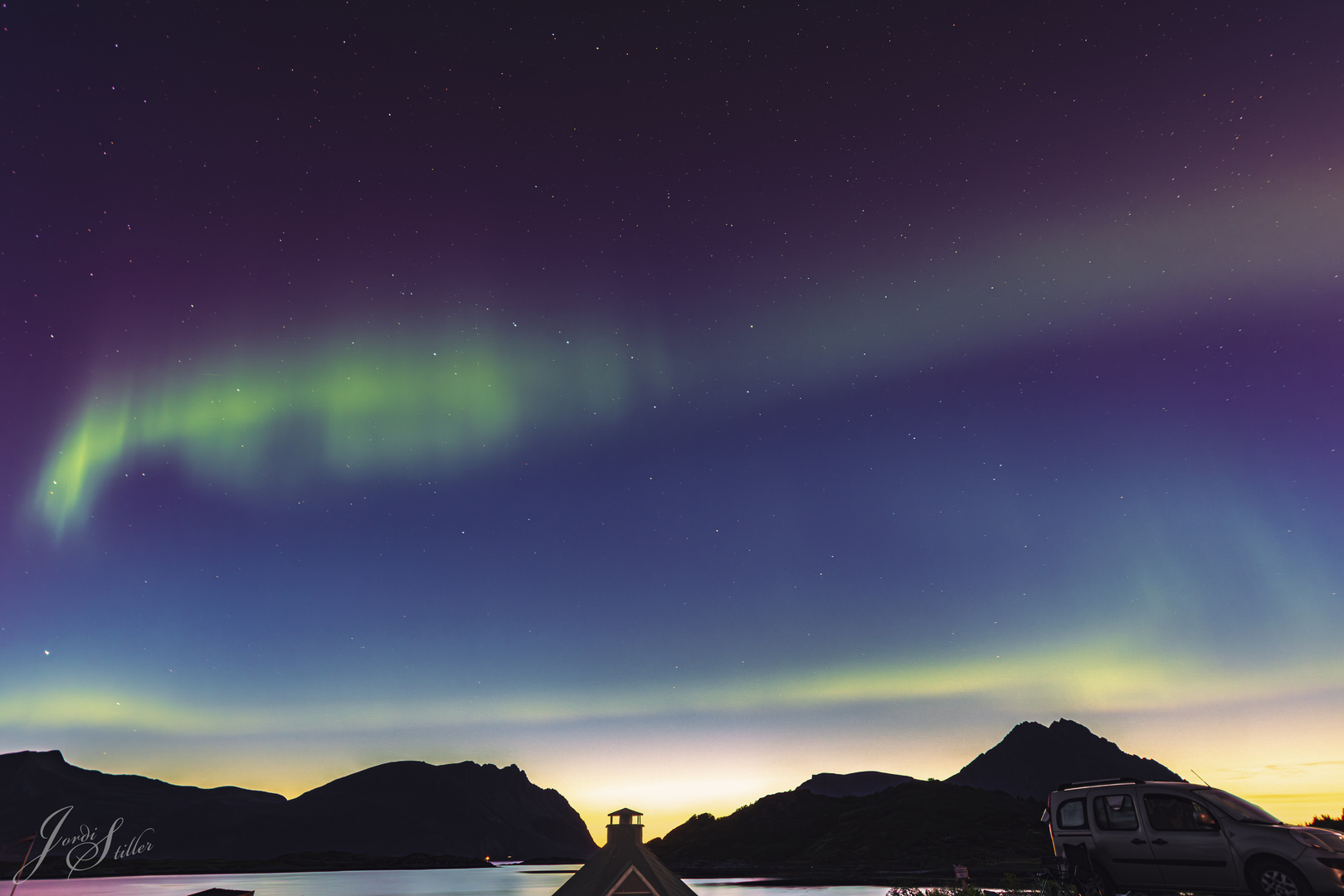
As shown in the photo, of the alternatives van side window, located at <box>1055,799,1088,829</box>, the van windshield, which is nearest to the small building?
van side window, located at <box>1055,799,1088,829</box>

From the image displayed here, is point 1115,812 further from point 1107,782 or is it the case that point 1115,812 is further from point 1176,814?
point 1176,814

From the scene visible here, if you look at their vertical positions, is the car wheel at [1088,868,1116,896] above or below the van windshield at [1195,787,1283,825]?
below

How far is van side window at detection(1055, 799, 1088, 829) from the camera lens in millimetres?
19969

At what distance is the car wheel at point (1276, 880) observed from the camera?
617 inches

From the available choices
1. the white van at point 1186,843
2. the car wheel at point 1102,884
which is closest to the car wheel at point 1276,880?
the white van at point 1186,843

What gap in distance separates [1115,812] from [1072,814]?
1350 millimetres

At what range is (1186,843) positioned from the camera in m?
17.5

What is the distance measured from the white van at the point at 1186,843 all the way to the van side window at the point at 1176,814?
0.02 metres

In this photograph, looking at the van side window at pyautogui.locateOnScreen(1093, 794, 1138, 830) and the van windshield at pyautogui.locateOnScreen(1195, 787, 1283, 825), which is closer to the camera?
the van windshield at pyautogui.locateOnScreen(1195, 787, 1283, 825)

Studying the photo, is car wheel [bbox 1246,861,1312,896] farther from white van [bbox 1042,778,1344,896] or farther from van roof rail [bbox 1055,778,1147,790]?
van roof rail [bbox 1055,778,1147,790]

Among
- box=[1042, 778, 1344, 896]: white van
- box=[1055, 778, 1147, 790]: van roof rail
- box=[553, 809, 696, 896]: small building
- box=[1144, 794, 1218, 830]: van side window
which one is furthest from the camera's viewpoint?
box=[553, 809, 696, 896]: small building

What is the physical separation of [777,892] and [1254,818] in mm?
201330

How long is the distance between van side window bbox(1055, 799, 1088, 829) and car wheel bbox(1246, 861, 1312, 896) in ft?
12.6

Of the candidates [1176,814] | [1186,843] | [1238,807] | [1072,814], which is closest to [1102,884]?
[1072,814]
